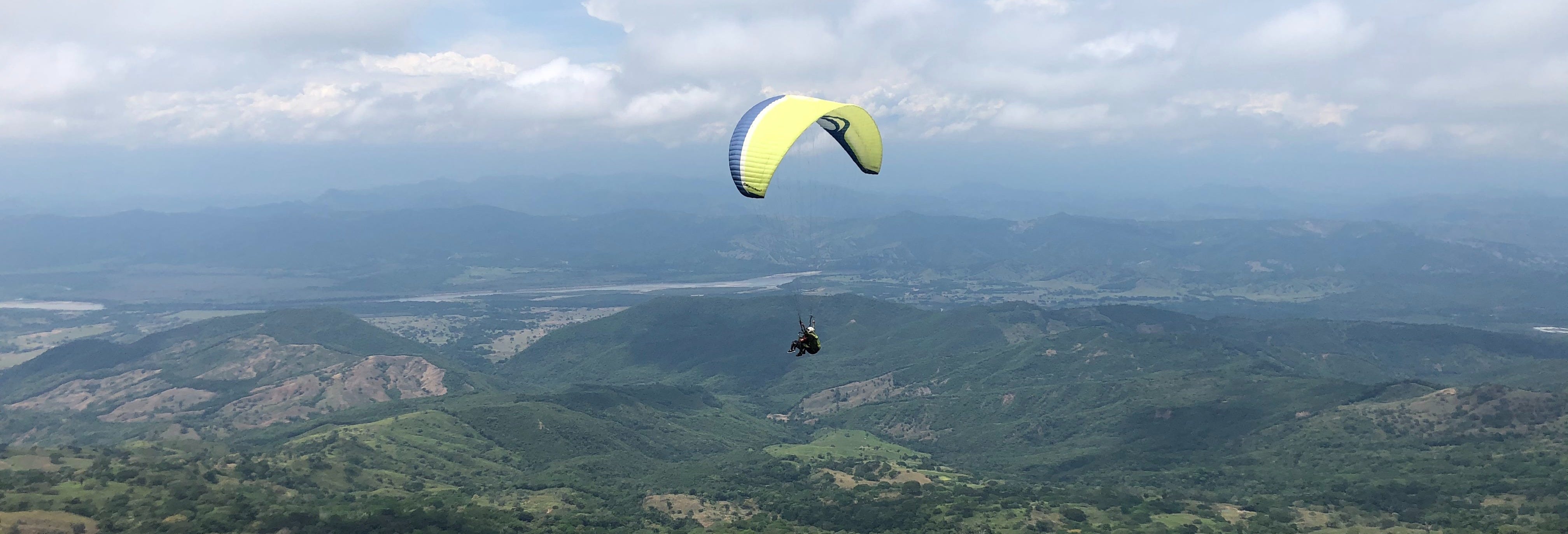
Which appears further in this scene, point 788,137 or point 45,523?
point 45,523

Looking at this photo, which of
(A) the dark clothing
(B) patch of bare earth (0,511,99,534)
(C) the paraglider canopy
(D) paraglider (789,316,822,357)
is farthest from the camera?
(B) patch of bare earth (0,511,99,534)

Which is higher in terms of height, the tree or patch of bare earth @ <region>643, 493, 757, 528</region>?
the tree

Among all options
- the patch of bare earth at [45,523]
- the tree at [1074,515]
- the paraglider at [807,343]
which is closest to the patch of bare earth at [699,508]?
the tree at [1074,515]

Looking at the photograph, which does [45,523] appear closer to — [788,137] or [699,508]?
[699,508]

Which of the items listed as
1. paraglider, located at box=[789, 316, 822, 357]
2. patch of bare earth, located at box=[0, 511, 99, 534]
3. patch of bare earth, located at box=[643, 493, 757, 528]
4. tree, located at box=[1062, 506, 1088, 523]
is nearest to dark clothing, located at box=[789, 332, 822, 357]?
paraglider, located at box=[789, 316, 822, 357]

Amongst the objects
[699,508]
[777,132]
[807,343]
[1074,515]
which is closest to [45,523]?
[699,508]

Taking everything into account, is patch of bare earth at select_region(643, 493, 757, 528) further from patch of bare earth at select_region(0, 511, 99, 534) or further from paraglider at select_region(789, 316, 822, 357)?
paraglider at select_region(789, 316, 822, 357)

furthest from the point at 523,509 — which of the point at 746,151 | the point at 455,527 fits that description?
the point at 746,151
